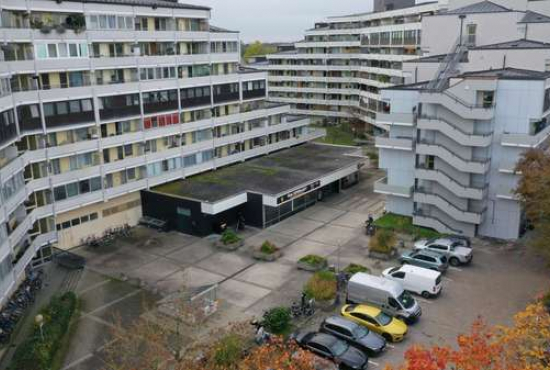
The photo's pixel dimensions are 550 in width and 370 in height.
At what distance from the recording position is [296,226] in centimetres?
5209

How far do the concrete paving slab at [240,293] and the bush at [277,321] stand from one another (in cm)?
→ 397

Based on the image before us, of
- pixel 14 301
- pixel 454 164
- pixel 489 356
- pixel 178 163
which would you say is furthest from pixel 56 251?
pixel 489 356

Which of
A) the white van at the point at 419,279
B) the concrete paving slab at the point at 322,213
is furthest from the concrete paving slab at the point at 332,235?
the white van at the point at 419,279

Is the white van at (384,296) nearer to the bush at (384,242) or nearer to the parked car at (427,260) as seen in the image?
the parked car at (427,260)

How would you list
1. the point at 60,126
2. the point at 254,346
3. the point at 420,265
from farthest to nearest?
1. the point at 60,126
2. the point at 420,265
3. the point at 254,346

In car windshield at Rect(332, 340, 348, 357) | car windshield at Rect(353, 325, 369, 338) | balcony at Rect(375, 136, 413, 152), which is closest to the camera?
car windshield at Rect(332, 340, 348, 357)

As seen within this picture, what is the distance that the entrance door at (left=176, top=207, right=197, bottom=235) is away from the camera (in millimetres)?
49781

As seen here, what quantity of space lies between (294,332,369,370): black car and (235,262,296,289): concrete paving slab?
9.24m

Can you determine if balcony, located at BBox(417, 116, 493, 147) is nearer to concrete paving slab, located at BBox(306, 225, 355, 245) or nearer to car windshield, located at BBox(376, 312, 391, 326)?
concrete paving slab, located at BBox(306, 225, 355, 245)

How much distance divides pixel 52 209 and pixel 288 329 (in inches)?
910

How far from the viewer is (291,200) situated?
177 feet

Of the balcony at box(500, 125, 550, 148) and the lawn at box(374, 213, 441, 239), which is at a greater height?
the balcony at box(500, 125, 550, 148)

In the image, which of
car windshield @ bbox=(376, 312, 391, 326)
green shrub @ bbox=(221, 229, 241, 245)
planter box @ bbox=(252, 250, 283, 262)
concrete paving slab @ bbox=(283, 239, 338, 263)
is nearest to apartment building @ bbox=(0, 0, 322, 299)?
green shrub @ bbox=(221, 229, 241, 245)

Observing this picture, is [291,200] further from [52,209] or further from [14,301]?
[14,301]
